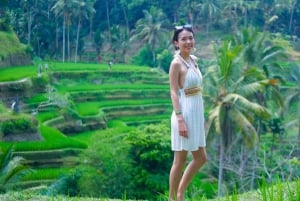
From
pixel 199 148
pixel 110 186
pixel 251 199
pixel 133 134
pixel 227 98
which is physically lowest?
pixel 110 186

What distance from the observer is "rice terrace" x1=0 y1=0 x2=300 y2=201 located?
17.8 m

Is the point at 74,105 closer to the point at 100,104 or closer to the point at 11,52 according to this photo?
the point at 100,104

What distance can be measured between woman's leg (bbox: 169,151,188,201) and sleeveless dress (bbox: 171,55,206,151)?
3.3 inches

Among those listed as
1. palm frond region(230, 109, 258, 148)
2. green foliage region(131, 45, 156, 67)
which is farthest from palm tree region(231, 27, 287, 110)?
green foliage region(131, 45, 156, 67)

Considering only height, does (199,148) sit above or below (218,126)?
above

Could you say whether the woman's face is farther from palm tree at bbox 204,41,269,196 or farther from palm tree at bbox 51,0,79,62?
palm tree at bbox 51,0,79,62

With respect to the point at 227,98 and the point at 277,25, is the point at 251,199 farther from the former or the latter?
the point at 277,25

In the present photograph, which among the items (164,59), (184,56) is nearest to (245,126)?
(184,56)

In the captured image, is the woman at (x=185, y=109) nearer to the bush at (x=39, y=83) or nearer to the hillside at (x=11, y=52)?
the bush at (x=39, y=83)

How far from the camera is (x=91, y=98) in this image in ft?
107

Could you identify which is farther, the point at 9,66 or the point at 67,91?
the point at 9,66

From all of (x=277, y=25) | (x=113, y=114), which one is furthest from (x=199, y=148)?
(x=277, y=25)

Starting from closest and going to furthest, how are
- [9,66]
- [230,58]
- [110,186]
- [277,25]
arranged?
[230,58], [110,186], [9,66], [277,25]

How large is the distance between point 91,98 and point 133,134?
526 inches
